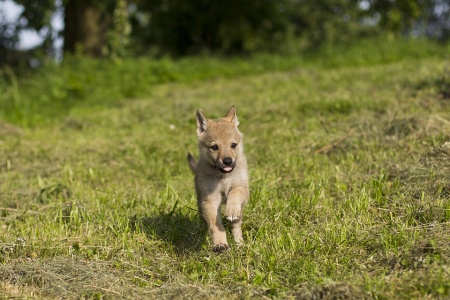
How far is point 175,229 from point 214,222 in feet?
2.11

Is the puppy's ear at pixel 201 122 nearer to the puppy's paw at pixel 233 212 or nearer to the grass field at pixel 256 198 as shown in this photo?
the grass field at pixel 256 198

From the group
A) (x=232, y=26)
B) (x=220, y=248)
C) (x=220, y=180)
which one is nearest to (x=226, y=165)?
(x=220, y=180)

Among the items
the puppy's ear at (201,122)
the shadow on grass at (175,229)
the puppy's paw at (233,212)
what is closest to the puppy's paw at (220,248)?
the puppy's paw at (233,212)

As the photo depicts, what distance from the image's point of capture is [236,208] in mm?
4711

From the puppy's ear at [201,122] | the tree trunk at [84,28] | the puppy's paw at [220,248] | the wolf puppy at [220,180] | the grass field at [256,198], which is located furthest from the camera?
the tree trunk at [84,28]

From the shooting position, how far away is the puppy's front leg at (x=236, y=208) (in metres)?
4.69

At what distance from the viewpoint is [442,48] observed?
49.8 ft

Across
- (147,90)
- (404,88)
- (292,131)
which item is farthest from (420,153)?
(147,90)

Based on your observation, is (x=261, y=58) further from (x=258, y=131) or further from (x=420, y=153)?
(x=420, y=153)

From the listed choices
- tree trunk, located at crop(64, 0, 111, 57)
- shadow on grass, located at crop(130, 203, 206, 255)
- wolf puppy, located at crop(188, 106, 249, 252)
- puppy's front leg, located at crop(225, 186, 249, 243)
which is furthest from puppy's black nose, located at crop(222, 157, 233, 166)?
tree trunk, located at crop(64, 0, 111, 57)

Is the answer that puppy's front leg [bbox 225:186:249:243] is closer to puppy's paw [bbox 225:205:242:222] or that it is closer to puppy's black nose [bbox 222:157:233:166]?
puppy's paw [bbox 225:205:242:222]

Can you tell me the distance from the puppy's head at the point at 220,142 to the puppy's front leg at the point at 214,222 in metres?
0.26

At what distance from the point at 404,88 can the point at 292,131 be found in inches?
94.3

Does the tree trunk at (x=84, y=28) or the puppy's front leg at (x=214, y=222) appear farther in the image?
the tree trunk at (x=84, y=28)
